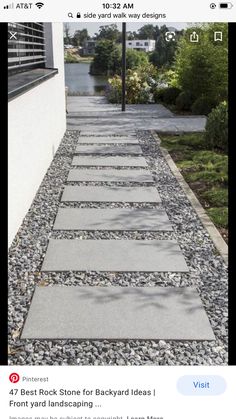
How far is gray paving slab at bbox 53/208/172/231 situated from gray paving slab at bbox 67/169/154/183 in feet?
4.22

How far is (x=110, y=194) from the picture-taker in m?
5.99

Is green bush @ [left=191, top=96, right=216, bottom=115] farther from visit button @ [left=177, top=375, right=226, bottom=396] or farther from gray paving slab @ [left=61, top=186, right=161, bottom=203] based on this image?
visit button @ [left=177, top=375, right=226, bottom=396]

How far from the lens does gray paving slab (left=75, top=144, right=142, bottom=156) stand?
850cm

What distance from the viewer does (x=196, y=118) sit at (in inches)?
520

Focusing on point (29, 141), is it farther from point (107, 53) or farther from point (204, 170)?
point (107, 53)

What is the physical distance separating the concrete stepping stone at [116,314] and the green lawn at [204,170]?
5.30 feet

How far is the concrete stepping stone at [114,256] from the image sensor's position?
155 inches

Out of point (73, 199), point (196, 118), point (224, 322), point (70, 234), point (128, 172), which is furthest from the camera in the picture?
point (196, 118)

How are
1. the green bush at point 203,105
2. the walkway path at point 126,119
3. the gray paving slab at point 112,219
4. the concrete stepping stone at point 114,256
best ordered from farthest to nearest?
the green bush at point 203,105 → the walkway path at point 126,119 → the gray paving slab at point 112,219 → the concrete stepping stone at point 114,256

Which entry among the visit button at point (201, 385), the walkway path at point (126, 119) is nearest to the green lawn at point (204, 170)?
the walkway path at point (126, 119)

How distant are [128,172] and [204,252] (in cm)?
303
